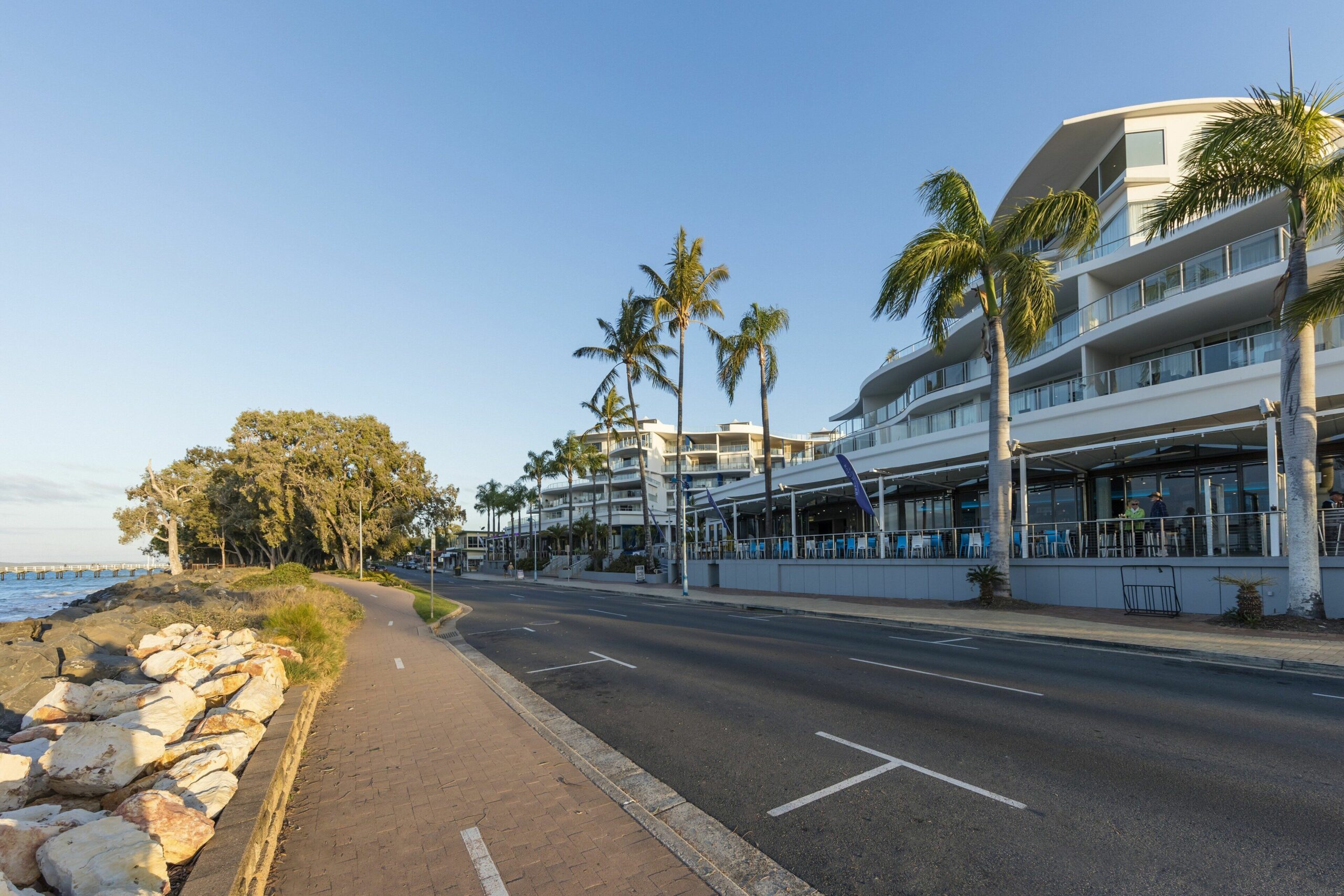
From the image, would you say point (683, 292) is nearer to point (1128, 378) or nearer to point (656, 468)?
point (1128, 378)

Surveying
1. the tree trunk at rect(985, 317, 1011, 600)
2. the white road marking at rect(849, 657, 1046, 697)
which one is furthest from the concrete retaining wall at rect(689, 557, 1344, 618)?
the white road marking at rect(849, 657, 1046, 697)

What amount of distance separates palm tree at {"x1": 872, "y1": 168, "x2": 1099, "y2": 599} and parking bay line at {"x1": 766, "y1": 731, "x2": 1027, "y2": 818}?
15.4m

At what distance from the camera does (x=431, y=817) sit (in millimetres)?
5156

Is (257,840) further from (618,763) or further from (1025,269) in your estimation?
(1025,269)

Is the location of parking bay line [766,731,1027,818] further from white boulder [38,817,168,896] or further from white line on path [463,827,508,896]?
white boulder [38,817,168,896]

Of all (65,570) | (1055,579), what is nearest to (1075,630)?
(1055,579)

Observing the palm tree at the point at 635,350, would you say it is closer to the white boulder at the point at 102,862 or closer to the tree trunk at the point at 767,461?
the tree trunk at the point at 767,461

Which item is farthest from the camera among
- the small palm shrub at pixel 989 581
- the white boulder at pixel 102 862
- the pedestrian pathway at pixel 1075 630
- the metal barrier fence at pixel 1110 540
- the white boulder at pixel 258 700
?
the small palm shrub at pixel 989 581

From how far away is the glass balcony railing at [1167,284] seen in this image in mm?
19141

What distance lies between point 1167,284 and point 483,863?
990 inches

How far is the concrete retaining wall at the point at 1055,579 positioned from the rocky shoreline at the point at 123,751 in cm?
1936

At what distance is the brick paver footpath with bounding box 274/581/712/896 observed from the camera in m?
4.20

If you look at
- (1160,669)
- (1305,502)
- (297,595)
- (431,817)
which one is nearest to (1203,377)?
(1305,502)

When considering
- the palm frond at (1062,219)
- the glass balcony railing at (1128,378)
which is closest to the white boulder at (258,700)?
the palm frond at (1062,219)
